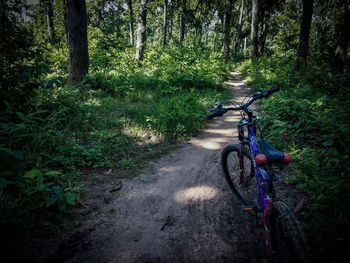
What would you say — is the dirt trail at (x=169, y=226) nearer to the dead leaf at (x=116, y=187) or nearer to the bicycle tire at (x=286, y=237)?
the dead leaf at (x=116, y=187)

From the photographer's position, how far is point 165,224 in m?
2.49

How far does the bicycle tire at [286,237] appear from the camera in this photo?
1.33 m

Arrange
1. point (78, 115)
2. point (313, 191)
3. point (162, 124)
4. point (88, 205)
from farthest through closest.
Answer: point (162, 124) < point (78, 115) < point (88, 205) < point (313, 191)

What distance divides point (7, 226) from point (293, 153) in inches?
179

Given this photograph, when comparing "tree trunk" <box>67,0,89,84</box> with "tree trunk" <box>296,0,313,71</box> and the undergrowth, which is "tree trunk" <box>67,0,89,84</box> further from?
"tree trunk" <box>296,0,313,71</box>

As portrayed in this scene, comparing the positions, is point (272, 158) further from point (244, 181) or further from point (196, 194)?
point (196, 194)

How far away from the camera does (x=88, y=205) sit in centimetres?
278

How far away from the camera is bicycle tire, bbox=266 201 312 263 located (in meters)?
1.33

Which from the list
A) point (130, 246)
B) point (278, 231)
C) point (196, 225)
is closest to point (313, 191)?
point (278, 231)

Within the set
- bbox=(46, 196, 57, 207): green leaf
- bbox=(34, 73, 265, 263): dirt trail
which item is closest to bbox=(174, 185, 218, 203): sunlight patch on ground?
bbox=(34, 73, 265, 263): dirt trail

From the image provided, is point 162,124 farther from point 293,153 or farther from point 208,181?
point 293,153

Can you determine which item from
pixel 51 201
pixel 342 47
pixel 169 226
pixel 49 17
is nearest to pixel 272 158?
pixel 169 226

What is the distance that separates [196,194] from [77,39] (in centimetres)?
659

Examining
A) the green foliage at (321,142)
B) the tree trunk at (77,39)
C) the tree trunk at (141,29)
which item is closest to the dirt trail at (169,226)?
the green foliage at (321,142)
